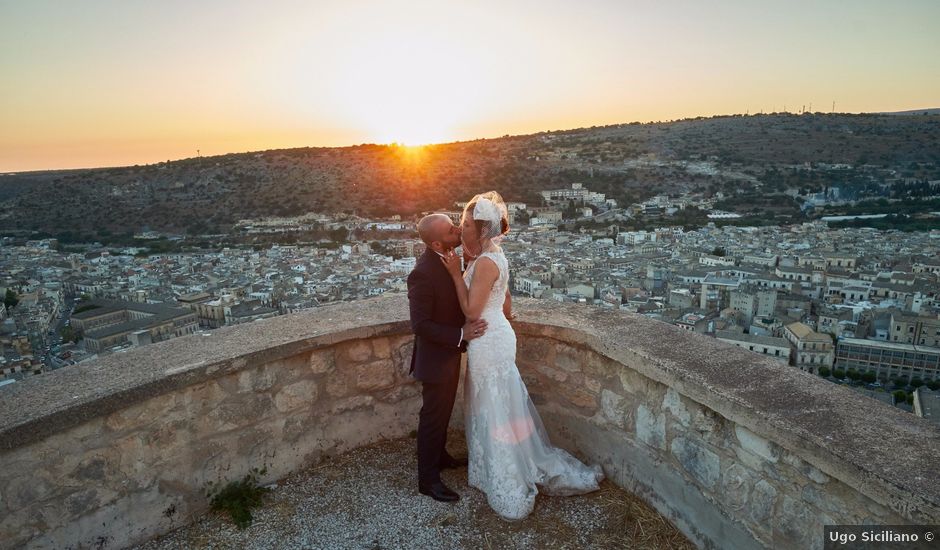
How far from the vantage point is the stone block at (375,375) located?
9.06 ft

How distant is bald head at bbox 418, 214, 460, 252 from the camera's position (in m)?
2.31

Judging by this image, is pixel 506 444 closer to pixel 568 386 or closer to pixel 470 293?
pixel 568 386

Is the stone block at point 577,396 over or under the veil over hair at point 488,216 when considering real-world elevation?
under

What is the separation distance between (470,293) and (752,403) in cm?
110

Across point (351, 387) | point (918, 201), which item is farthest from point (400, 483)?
point (918, 201)

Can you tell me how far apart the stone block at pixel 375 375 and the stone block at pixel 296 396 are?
232 mm

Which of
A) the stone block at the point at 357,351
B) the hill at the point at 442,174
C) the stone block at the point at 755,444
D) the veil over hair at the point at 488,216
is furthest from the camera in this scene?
the hill at the point at 442,174

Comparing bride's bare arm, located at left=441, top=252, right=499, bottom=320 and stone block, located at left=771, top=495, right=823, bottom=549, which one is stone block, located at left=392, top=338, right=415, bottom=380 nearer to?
bride's bare arm, located at left=441, top=252, right=499, bottom=320

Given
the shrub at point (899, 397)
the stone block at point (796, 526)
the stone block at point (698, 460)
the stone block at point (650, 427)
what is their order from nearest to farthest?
the stone block at point (796, 526), the stone block at point (698, 460), the stone block at point (650, 427), the shrub at point (899, 397)

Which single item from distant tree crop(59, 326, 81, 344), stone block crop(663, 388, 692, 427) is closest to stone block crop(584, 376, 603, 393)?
stone block crop(663, 388, 692, 427)

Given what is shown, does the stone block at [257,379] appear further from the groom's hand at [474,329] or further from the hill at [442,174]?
the hill at [442,174]

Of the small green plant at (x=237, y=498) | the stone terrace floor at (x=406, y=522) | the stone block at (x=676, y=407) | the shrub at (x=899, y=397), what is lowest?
the shrub at (x=899, y=397)

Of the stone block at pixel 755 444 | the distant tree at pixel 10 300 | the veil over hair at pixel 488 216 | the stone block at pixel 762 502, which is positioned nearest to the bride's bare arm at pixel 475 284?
the veil over hair at pixel 488 216

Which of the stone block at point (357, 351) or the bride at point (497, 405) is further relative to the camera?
the stone block at point (357, 351)
